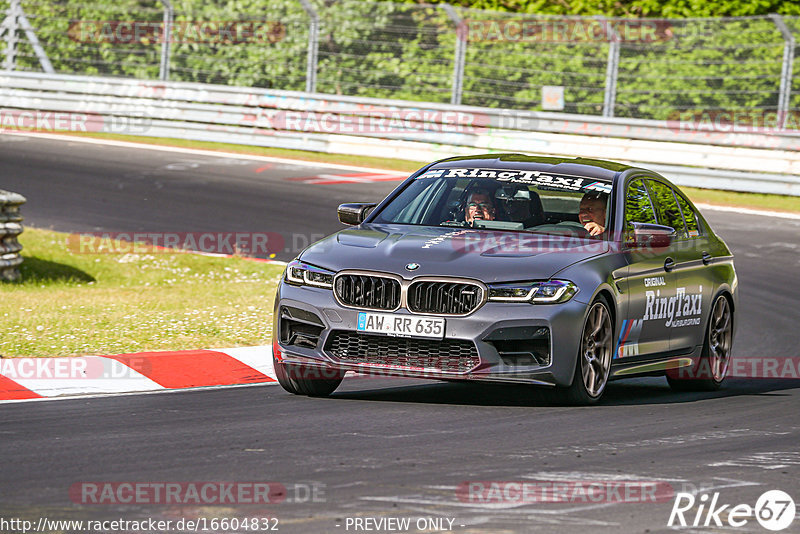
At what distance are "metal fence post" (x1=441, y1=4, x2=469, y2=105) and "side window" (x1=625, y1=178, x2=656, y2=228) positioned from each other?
1425 cm

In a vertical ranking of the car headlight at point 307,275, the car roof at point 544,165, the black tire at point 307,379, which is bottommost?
the black tire at point 307,379

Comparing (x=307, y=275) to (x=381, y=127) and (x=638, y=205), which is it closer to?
(x=638, y=205)

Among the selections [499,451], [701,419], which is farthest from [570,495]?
[701,419]

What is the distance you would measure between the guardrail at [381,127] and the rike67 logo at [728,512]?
1610 centimetres

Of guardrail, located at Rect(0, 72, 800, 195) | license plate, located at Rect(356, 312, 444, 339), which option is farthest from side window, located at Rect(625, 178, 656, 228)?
guardrail, located at Rect(0, 72, 800, 195)

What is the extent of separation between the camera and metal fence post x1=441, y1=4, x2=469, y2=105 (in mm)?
23984

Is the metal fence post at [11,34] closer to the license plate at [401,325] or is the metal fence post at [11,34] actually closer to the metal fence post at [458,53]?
the metal fence post at [458,53]

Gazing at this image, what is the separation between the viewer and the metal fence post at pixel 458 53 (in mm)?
23984

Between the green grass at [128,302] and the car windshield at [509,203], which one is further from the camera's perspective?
the green grass at [128,302]

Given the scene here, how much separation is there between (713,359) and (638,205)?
4.44 feet

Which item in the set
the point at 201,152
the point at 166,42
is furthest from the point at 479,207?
the point at 166,42

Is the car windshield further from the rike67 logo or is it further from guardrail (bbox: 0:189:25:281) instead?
guardrail (bbox: 0:189:25:281)

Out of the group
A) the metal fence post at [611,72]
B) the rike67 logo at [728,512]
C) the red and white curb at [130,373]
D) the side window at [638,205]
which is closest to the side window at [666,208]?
the side window at [638,205]

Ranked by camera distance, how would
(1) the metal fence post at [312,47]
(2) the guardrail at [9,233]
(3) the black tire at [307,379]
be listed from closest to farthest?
(3) the black tire at [307,379] < (2) the guardrail at [9,233] < (1) the metal fence post at [312,47]
